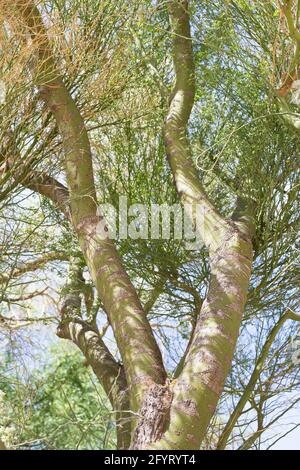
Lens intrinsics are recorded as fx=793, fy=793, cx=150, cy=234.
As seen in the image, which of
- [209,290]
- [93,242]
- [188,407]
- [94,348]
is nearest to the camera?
[188,407]

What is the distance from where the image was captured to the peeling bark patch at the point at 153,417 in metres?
2.54

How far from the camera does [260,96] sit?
3.39 m

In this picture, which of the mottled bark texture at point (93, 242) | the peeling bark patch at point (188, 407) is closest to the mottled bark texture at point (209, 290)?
the peeling bark patch at point (188, 407)

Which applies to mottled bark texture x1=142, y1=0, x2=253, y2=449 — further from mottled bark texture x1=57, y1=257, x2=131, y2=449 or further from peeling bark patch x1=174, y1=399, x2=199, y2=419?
mottled bark texture x1=57, y1=257, x2=131, y2=449

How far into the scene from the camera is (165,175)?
143 inches

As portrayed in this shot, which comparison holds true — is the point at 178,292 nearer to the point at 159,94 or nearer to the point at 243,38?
the point at 159,94

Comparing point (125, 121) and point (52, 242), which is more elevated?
point (125, 121)

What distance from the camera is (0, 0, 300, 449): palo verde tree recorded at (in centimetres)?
279

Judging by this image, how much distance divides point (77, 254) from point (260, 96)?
118 centimetres

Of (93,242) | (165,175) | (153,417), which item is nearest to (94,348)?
(93,242)

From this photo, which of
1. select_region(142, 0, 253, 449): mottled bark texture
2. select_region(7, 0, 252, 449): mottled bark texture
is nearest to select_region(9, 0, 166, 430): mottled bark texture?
select_region(7, 0, 252, 449): mottled bark texture

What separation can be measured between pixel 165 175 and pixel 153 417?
1377 mm

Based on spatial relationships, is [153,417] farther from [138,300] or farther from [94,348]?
[94,348]
